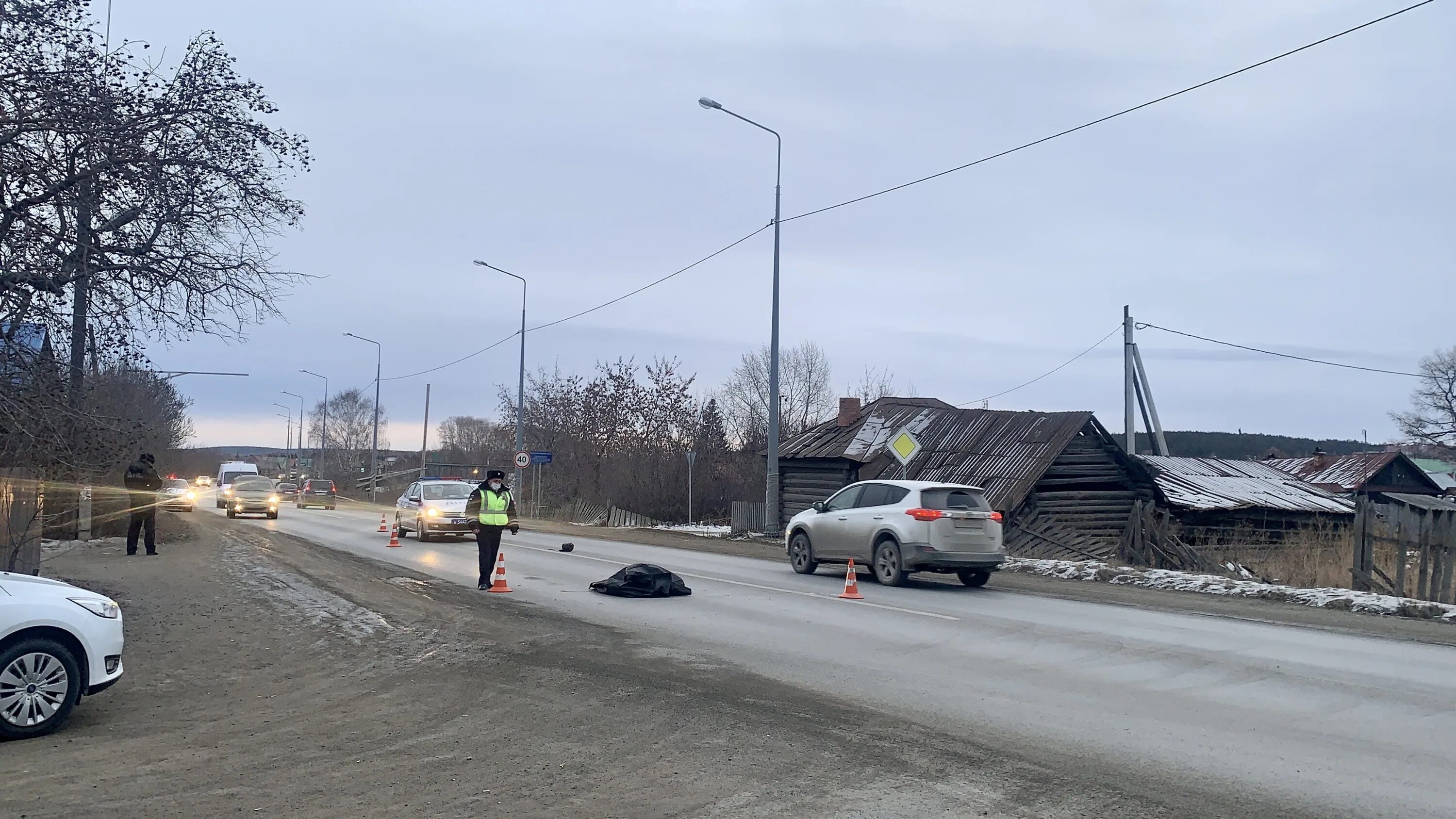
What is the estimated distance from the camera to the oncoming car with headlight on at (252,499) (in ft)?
133

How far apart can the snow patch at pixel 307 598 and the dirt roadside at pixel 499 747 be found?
0.76 m

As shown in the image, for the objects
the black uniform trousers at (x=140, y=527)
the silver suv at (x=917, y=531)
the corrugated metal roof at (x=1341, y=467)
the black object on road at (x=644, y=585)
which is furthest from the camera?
the corrugated metal roof at (x=1341, y=467)

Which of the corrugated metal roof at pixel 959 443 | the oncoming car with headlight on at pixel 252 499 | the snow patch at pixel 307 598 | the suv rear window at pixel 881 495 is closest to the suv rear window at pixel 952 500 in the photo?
the suv rear window at pixel 881 495

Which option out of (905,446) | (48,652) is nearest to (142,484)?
(905,446)

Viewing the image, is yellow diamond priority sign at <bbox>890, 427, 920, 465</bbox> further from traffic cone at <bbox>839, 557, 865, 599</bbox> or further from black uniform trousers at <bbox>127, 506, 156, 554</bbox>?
black uniform trousers at <bbox>127, 506, 156, 554</bbox>

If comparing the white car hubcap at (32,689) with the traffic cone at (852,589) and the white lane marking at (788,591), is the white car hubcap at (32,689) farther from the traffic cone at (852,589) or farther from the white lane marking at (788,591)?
the traffic cone at (852,589)

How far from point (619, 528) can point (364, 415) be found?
360 ft

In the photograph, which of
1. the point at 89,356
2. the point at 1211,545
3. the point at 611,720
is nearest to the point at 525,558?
the point at 89,356

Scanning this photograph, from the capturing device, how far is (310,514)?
47000 millimetres

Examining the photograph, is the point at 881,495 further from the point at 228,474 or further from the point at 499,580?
Answer: the point at 228,474

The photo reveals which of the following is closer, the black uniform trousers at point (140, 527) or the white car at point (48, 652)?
the white car at point (48, 652)

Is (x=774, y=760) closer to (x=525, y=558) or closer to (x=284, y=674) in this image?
(x=284, y=674)

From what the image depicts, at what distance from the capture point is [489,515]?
53.3ft

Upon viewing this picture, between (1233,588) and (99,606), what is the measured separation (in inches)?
636
